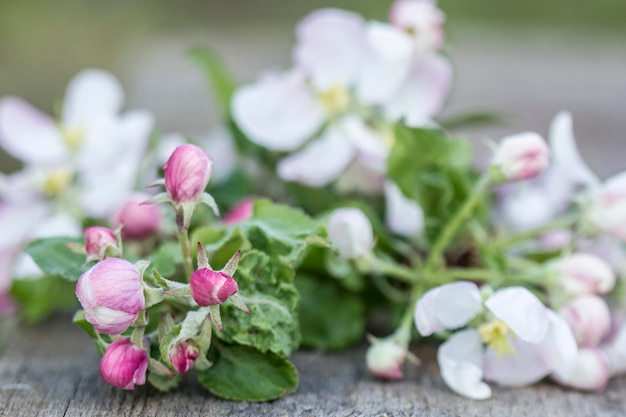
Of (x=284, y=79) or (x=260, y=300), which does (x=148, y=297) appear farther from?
(x=284, y=79)

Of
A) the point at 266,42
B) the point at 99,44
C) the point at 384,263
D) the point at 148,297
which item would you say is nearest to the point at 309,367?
the point at 384,263

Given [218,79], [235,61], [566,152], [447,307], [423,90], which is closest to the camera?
[447,307]

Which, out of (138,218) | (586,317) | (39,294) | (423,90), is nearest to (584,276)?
(586,317)

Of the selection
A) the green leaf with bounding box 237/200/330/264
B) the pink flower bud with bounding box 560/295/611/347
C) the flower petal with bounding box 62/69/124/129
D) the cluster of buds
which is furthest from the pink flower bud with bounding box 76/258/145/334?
the flower petal with bounding box 62/69/124/129

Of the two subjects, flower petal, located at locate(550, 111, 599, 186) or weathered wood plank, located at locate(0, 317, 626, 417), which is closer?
weathered wood plank, located at locate(0, 317, 626, 417)

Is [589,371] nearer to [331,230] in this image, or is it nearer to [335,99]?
[331,230]

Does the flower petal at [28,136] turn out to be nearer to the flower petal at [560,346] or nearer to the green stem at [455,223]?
the green stem at [455,223]

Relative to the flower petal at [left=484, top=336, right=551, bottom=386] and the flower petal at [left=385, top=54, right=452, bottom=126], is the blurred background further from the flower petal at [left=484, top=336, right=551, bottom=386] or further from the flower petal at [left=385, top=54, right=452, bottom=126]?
the flower petal at [left=484, top=336, right=551, bottom=386]
